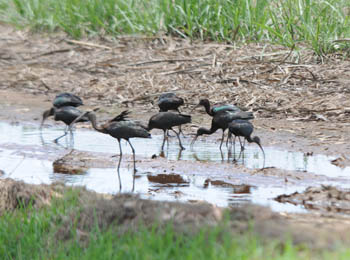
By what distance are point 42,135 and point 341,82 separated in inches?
188

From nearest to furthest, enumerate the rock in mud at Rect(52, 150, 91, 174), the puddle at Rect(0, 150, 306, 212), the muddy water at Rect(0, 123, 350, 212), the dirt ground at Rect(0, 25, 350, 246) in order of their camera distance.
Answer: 1. the puddle at Rect(0, 150, 306, 212)
2. the muddy water at Rect(0, 123, 350, 212)
3. the rock in mud at Rect(52, 150, 91, 174)
4. the dirt ground at Rect(0, 25, 350, 246)

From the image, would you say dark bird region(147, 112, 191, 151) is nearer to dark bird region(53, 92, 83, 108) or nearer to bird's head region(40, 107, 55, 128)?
bird's head region(40, 107, 55, 128)

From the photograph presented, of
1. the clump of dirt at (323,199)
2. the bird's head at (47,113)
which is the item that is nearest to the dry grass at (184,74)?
the bird's head at (47,113)

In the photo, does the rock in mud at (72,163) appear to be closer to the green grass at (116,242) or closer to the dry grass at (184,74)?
the green grass at (116,242)

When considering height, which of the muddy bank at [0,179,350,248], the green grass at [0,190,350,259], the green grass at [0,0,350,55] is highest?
the green grass at [0,0,350,55]

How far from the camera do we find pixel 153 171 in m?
7.83

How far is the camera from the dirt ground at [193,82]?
9.85 meters

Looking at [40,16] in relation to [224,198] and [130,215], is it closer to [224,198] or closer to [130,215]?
[224,198]

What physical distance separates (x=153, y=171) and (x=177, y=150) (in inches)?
53.4

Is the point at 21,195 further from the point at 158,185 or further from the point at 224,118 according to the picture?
the point at 224,118

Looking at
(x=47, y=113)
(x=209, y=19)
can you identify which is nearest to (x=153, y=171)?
(x=47, y=113)

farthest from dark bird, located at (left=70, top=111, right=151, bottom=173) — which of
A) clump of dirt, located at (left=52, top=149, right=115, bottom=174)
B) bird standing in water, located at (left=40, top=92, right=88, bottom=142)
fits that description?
bird standing in water, located at (left=40, top=92, right=88, bottom=142)

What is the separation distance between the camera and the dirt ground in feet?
32.3

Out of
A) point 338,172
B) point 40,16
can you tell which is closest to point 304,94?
point 338,172
